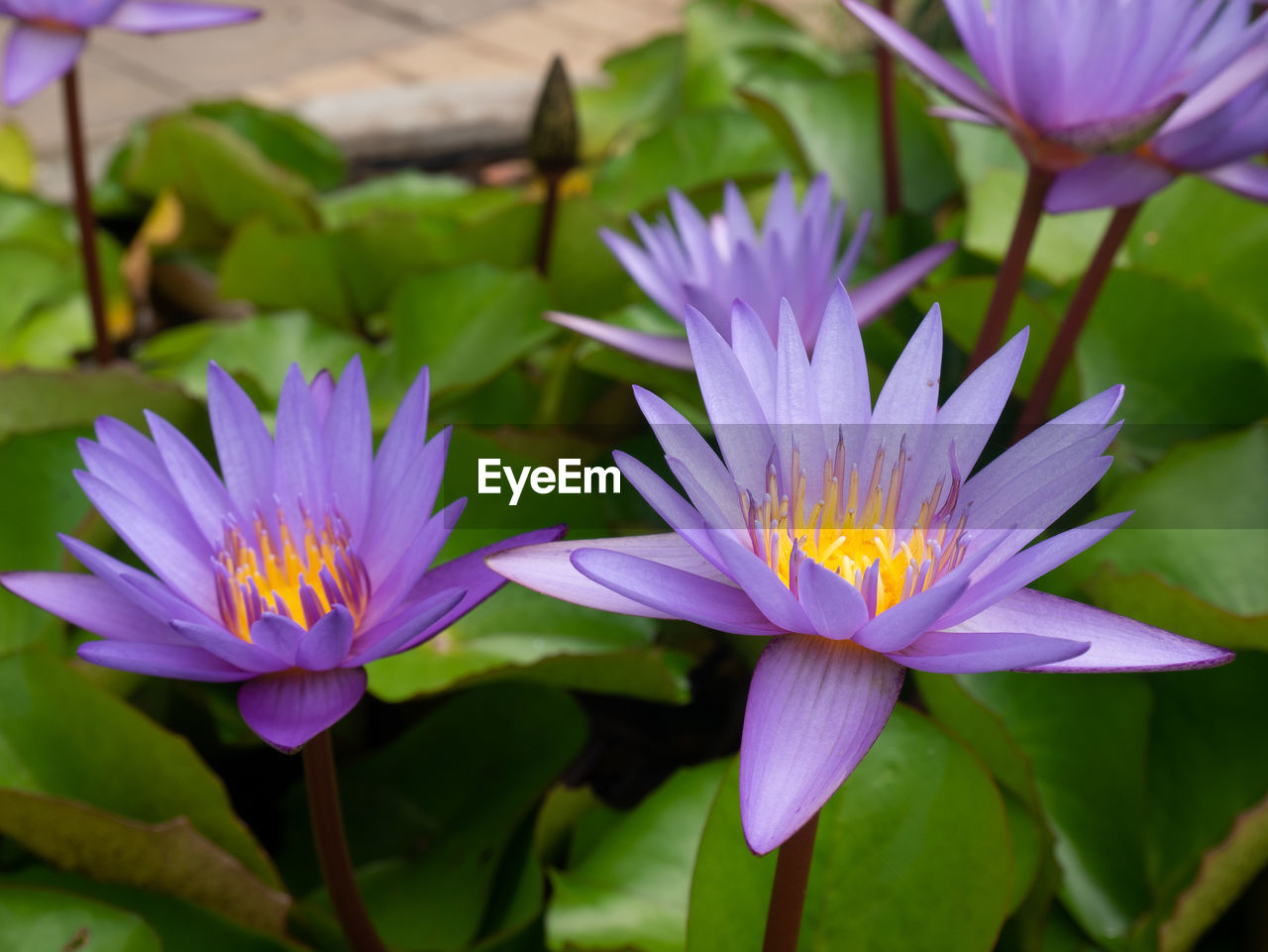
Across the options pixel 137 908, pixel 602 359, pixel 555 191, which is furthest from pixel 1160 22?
pixel 137 908

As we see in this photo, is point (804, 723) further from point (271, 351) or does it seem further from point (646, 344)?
point (271, 351)

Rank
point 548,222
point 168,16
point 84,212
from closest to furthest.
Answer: point 168,16
point 84,212
point 548,222

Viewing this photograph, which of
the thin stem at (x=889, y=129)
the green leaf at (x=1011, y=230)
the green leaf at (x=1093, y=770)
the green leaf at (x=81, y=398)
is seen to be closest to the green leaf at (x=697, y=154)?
the thin stem at (x=889, y=129)

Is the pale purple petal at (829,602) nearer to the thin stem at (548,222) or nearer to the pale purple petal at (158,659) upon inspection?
the pale purple petal at (158,659)

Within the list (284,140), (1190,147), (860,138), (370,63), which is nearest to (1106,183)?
(1190,147)

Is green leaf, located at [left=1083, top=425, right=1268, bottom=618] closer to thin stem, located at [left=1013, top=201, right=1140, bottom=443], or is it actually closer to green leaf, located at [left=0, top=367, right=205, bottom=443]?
thin stem, located at [left=1013, top=201, right=1140, bottom=443]

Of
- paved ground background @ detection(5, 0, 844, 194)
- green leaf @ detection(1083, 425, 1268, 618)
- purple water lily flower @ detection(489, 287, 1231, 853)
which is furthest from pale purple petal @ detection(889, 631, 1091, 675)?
paved ground background @ detection(5, 0, 844, 194)

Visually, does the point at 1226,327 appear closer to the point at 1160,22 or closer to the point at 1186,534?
the point at 1186,534

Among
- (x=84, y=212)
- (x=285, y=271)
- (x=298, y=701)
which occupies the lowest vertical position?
(x=285, y=271)
